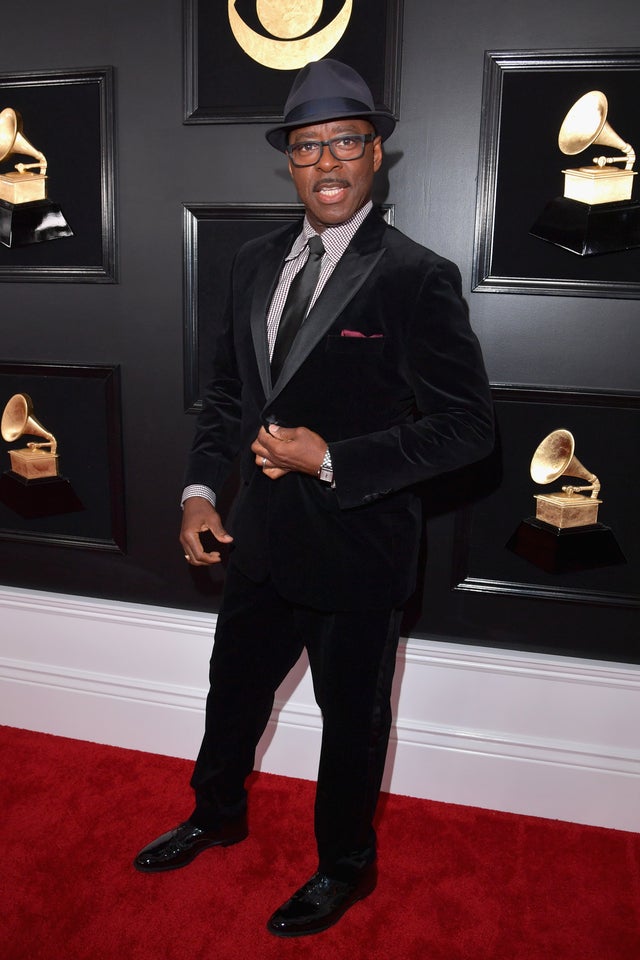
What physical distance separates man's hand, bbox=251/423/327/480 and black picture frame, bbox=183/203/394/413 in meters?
0.82

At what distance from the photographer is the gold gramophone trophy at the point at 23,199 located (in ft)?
8.52

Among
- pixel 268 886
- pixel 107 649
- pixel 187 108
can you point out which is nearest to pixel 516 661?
pixel 268 886

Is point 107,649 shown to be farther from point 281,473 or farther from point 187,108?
point 187,108

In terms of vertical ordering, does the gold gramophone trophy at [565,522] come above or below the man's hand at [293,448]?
below

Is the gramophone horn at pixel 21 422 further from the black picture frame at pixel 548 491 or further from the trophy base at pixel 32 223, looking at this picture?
the black picture frame at pixel 548 491

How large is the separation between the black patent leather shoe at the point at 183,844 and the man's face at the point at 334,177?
5.40 feet

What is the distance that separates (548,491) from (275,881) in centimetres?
134

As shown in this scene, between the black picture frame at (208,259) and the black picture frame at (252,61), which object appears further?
the black picture frame at (208,259)

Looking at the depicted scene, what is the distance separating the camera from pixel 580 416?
94.9 inches

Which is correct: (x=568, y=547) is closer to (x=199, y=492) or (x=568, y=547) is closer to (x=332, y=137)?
(x=199, y=492)

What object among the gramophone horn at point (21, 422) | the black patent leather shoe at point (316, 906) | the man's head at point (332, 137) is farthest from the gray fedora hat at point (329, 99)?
the black patent leather shoe at point (316, 906)

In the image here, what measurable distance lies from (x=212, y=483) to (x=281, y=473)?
1.17 feet

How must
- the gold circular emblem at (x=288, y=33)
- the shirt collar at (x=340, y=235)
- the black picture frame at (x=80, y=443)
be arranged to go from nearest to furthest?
the shirt collar at (x=340, y=235) → the gold circular emblem at (x=288, y=33) → the black picture frame at (x=80, y=443)

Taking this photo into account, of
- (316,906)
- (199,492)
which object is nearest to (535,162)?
(199,492)
